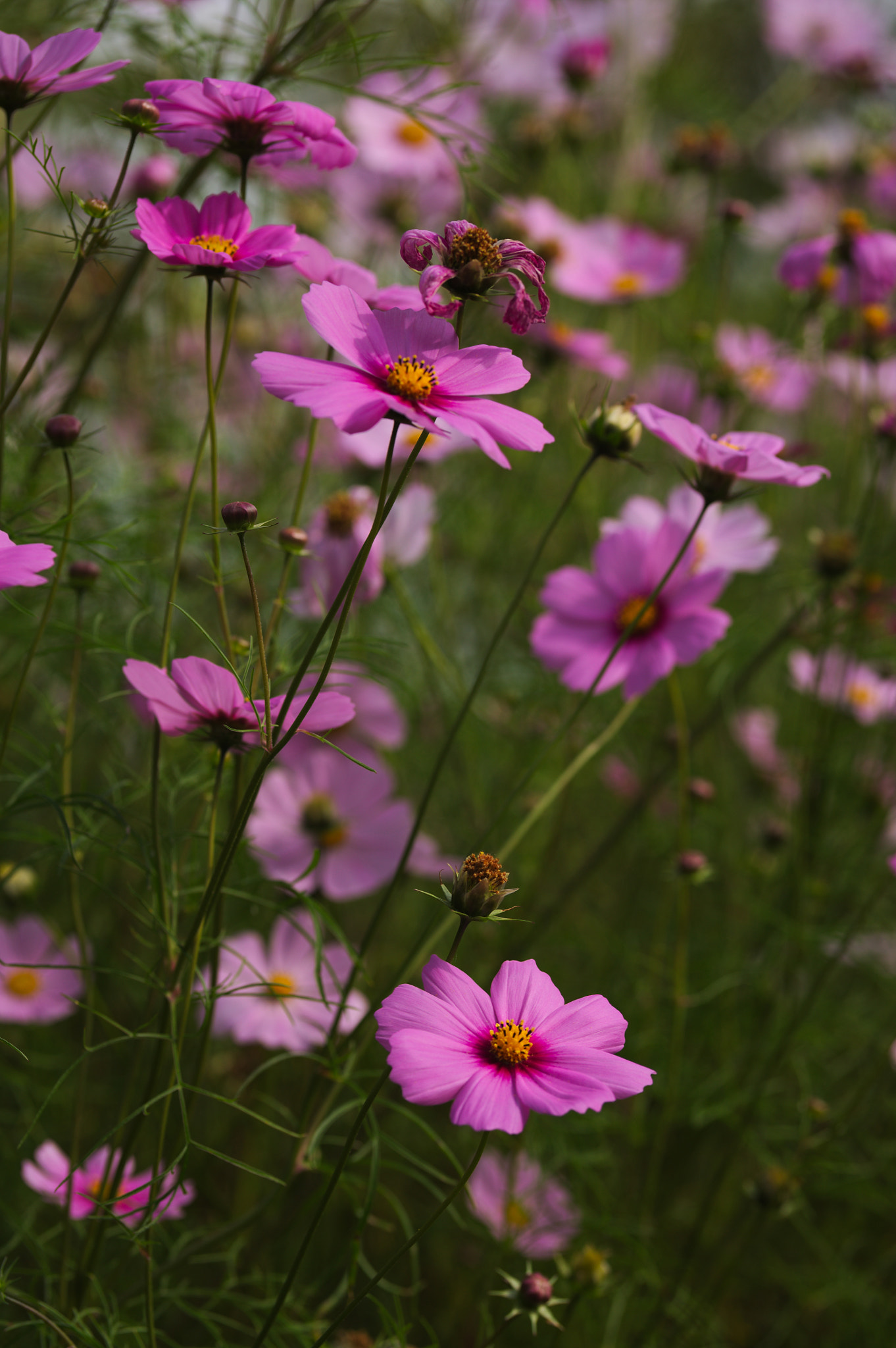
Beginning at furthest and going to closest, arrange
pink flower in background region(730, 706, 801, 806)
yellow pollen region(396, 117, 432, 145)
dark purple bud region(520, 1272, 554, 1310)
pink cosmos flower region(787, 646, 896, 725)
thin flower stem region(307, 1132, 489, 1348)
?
yellow pollen region(396, 117, 432, 145) < pink flower in background region(730, 706, 801, 806) < pink cosmos flower region(787, 646, 896, 725) < dark purple bud region(520, 1272, 554, 1310) < thin flower stem region(307, 1132, 489, 1348)

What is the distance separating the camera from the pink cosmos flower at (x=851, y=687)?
945 mm

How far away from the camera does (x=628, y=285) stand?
1.17 metres

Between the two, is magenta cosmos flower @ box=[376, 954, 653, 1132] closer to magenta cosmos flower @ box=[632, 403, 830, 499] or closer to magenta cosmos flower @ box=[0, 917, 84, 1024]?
magenta cosmos flower @ box=[632, 403, 830, 499]

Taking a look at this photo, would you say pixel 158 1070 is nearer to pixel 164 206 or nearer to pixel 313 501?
pixel 164 206

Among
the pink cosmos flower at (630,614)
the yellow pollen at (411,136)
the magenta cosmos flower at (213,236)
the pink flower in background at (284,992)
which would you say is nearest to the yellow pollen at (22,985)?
the pink flower in background at (284,992)

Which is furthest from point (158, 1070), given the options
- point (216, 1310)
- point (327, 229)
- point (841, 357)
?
point (327, 229)

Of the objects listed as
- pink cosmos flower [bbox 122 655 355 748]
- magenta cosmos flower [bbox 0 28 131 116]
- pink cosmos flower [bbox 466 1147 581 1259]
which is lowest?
pink cosmos flower [bbox 466 1147 581 1259]

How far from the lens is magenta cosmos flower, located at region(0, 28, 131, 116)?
1.42 feet

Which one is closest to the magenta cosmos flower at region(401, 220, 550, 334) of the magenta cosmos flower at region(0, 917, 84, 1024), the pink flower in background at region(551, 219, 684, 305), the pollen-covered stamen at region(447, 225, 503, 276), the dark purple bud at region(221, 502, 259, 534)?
the pollen-covered stamen at region(447, 225, 503, 276)

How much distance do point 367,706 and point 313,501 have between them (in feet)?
1.24

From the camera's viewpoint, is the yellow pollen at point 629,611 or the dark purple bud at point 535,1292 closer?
the dark purple bud at point 535,1292

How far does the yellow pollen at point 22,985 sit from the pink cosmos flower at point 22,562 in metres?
0.48

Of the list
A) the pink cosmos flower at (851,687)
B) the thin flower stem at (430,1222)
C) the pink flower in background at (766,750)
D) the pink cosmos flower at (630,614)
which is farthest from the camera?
the pink flower in background at (766,750)

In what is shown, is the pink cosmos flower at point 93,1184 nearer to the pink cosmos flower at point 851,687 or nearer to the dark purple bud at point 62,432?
the dark purple bud at point 62,432
